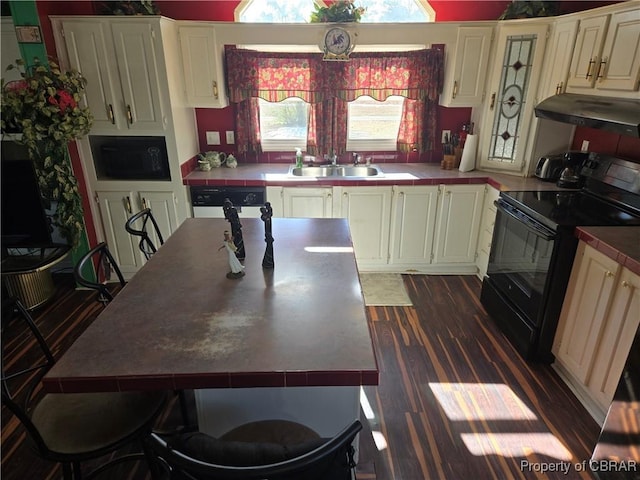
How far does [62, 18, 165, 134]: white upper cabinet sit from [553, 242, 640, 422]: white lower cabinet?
315cm

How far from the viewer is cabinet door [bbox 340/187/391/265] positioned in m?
3.44

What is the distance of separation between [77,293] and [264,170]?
1.99 meters

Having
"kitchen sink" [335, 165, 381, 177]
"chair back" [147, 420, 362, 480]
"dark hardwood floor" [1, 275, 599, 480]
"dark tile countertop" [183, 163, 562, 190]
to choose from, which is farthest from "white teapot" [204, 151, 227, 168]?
→ "chair back" [147, 420, 362, 480]

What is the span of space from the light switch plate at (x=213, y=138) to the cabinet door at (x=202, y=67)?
0.41 meters

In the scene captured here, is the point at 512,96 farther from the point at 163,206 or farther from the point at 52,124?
the point at 52,124

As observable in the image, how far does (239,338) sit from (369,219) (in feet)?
7.76

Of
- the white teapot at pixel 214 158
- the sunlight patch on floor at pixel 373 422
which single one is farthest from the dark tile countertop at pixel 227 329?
the white teapot at pixel 214 158

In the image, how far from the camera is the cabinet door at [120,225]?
336 centimetres

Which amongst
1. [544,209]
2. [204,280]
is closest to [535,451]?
[544,209]

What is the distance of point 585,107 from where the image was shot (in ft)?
8.05

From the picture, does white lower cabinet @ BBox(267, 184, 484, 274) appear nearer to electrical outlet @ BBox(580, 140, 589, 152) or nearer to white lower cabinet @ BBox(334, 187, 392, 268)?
white lower cabinet @ BBox(334, 187, 392, 268)

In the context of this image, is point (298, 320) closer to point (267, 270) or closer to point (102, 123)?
point (267, 270)

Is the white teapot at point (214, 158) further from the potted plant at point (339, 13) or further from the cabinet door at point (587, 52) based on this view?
the cabinet door at point (587, 52)

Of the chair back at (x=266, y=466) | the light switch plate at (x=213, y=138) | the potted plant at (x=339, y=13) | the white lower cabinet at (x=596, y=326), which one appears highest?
the potted plant at (x=339, y=13)
